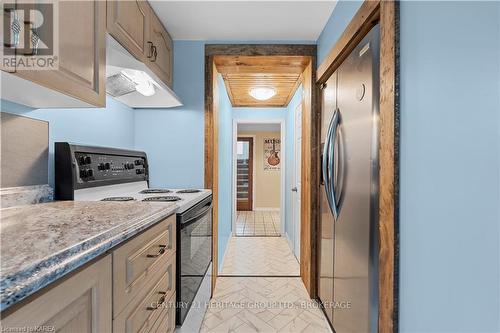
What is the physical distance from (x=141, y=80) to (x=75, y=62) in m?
0.67

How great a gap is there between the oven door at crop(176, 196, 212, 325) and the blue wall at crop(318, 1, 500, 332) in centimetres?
100

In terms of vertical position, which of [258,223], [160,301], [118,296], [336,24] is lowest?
[258,223]

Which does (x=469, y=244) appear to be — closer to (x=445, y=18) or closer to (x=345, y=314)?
(x=445, y=18)

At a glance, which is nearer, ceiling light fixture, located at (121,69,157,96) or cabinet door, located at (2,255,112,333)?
cabinet door, located at (2,255,112,333)

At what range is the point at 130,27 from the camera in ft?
4.81

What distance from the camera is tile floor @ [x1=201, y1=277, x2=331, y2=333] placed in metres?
1.95

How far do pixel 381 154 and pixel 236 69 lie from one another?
185cm

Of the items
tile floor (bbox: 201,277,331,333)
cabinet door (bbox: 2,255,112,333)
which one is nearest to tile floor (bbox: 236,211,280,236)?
tile floor (bbox: 201,277,331,333)

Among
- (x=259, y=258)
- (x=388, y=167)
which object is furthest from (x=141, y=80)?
(x=259, y=258)

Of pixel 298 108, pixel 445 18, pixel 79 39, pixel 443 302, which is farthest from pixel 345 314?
pixel 298 108

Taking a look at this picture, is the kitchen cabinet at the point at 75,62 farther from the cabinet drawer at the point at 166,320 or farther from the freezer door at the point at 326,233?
the freezer door at the point at 326,233

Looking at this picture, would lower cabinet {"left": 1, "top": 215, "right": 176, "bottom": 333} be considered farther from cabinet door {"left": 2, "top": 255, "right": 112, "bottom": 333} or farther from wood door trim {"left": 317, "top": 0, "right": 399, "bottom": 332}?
wood door trim {"left": 317, "top": 0, "right": 399, "bottom": 332}

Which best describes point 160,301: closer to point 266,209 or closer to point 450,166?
point 450,166

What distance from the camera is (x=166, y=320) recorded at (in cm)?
121
